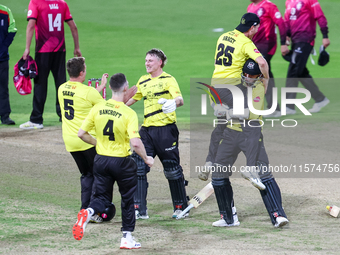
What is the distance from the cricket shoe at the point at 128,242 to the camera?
17.1 ft

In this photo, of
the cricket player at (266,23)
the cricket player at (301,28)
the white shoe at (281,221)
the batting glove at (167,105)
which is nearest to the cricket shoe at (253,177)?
the white shoe at (281,221)

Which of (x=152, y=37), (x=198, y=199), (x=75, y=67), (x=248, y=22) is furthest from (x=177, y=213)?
(x=152, y=37)

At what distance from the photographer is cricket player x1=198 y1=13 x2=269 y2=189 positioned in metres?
6.32

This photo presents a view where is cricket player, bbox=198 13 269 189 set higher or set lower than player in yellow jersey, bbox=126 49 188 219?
higher

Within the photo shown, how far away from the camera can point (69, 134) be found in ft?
20.2

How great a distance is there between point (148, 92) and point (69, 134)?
110cm

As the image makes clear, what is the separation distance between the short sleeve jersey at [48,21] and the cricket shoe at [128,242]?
6.28m

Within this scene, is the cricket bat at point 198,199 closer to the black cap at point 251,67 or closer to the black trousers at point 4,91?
the black cap at point 251,67

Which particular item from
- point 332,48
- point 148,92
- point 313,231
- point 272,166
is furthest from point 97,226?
point 332,48

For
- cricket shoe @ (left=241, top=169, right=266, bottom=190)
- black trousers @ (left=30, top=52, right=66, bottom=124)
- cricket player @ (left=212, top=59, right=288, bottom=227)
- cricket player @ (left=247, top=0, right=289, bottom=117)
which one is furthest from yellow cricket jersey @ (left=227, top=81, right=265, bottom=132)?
cricket player @ (left=247, top=0, right=289, bottom=117)

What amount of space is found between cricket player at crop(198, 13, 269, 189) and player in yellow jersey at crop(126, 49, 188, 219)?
0.40 meters

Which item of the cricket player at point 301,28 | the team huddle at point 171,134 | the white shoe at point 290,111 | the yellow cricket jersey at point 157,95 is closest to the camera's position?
the team huddle at point 171,134

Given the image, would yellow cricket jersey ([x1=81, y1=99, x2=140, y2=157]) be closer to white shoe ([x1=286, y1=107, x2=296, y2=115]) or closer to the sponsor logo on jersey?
the sponsor logo on jersey

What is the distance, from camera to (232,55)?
21.1 feet
